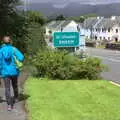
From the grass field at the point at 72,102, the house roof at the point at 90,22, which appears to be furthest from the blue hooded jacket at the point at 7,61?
A: the house roof at the point at 90,22

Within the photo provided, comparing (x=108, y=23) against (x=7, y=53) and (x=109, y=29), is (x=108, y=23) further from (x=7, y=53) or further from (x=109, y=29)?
(x=7, y=53)

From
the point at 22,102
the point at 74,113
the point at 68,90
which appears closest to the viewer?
the point at 74,113

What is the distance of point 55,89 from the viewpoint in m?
14.1

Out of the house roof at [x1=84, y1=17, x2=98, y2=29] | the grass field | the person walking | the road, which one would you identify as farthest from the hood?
the house roof at [x1=84, y1=17, x2=98, y2=29]

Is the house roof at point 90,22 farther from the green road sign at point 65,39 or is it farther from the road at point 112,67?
the green road sign at point 65,39

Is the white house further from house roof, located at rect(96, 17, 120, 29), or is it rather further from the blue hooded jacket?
the blue hooded jacket

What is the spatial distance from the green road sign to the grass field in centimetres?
576

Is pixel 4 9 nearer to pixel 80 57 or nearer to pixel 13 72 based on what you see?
pixel 80 57

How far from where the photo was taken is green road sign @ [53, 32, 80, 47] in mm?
21078

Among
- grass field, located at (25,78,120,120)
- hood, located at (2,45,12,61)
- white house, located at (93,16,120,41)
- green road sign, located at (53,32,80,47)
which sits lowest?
white house, located at (93,16,120,41)

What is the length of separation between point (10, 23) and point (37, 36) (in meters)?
4.20

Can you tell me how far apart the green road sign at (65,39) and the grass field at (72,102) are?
5760mm

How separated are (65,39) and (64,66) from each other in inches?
136

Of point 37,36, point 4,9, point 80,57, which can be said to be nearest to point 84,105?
point 80,57
